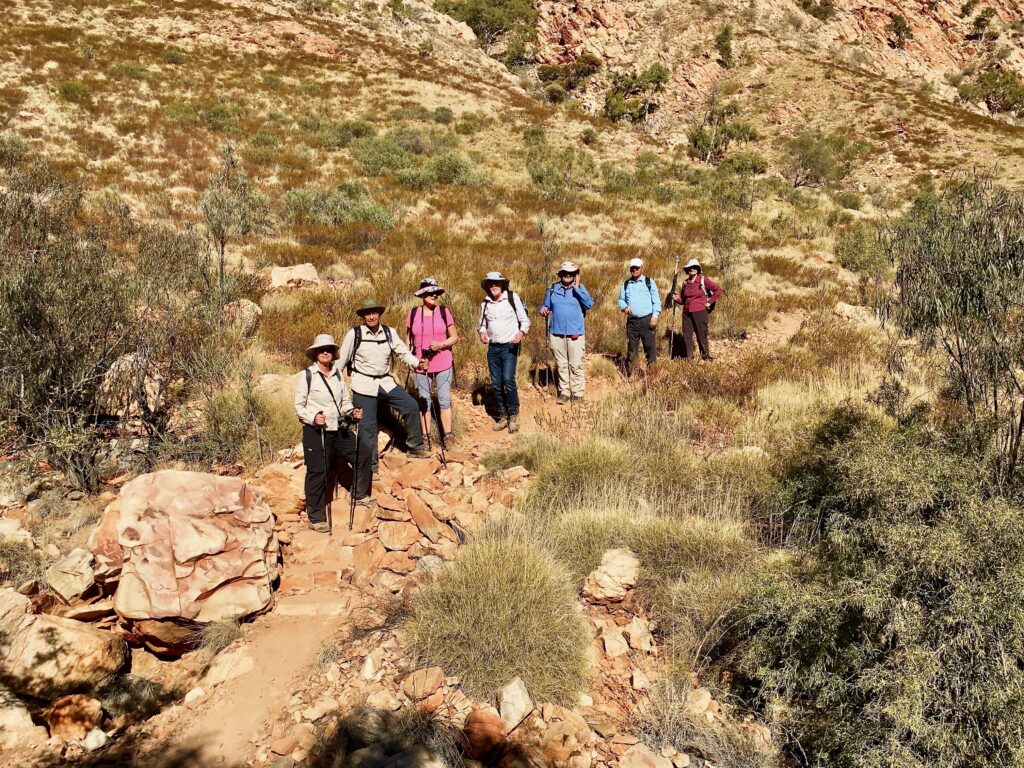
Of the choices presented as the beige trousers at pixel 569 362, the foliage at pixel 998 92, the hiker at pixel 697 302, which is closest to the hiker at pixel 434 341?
the beige trousers at pixel 569 362

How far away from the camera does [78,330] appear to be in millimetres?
5410

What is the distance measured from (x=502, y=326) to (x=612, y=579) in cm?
327

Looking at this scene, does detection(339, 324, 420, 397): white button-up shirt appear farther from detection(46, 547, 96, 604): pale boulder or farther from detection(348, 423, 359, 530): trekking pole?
detection(46, 547, 96, 604): pale boulder

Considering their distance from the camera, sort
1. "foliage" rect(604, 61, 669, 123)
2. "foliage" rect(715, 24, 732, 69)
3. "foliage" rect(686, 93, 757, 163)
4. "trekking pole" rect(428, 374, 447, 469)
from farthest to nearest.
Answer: "foliage" rect(715, 24, 732, 69) → "foliage" rect(604, 61, 669, 123) → "foliage" rect(686, 93, 757, 163) → "trekking pole" rect(428, 374, 447, 469)

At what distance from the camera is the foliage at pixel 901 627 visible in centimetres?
220

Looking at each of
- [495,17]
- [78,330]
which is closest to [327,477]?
[78,330]

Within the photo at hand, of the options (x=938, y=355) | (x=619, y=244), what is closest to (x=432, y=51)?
(x=619, y=244)

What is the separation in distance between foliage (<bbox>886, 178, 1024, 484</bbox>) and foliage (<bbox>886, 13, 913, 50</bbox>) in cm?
6806

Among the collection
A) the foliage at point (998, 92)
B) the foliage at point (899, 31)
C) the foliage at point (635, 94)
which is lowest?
the foliage at point (635, 94)

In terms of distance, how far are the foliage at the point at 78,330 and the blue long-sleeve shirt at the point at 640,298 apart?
5668 millimetres

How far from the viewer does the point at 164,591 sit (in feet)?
11.3

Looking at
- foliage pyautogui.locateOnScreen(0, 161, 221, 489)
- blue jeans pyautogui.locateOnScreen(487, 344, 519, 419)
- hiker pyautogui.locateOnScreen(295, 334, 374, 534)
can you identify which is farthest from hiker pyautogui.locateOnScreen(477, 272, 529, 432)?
foliage pyautogui.locateOnScreen(0, 161, 221, 489)

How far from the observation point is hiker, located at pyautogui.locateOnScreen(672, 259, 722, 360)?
→ 8.18 metres

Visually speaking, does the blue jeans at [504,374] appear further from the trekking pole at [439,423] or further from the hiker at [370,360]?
the hiker at [370,360]
